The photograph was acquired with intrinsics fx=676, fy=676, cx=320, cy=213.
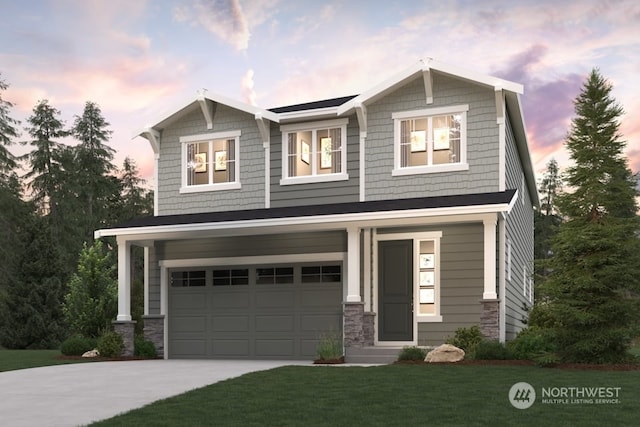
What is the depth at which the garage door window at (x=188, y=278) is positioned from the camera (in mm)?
18375

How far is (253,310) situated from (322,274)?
2.13 meters

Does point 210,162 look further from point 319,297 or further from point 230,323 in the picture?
point 319,297

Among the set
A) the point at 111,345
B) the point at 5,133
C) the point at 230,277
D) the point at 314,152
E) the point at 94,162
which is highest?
the point at 5,133

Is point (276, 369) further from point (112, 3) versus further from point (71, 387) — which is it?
point (112, 3)

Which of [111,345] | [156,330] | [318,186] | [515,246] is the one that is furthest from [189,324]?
[515,246]

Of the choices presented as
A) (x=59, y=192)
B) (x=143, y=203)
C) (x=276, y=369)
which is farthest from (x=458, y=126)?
(x=143, y=203)

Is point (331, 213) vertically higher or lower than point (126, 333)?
higher

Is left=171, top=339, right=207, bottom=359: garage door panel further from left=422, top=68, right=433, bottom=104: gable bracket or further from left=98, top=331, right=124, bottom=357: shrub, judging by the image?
left=422, top=68, right=433, bottom=104: gable bracket

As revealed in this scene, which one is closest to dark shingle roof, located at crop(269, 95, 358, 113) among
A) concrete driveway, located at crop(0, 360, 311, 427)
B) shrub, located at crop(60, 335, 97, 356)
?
concrete driveway, located at crop(0, 360, 311, 427)

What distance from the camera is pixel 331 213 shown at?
611 inches

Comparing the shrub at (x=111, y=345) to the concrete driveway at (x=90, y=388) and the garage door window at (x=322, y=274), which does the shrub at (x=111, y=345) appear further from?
the garage door window at (x=322, y=274)

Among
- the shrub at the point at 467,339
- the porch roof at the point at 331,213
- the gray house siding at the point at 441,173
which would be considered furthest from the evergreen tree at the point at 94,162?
the shrub at the point at 467,339

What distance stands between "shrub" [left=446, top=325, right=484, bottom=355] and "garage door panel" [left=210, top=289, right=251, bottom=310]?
19.0 feet

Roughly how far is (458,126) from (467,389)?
27.1ft
